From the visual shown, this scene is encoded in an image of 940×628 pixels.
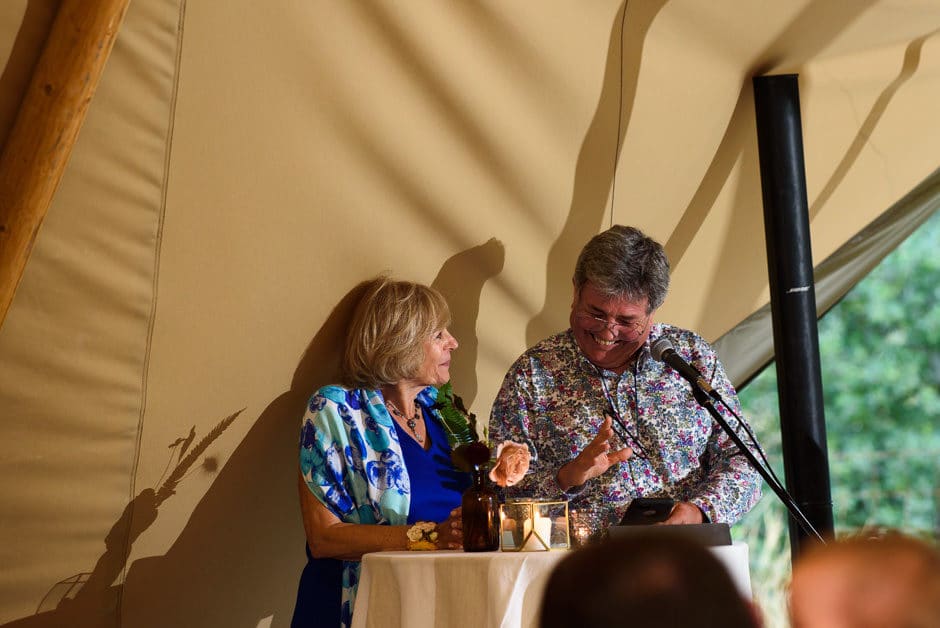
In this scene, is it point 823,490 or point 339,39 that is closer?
point 339,39

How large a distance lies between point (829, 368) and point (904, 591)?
1406cm

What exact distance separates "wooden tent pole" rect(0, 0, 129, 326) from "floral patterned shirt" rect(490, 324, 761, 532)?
1.39 meters

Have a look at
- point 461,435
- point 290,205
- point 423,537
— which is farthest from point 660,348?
point 290,205

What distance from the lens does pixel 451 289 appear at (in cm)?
371

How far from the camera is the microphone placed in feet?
8.77

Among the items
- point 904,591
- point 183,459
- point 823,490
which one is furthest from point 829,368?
point 904,591

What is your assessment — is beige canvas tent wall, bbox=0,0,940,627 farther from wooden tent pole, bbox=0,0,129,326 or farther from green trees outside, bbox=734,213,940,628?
green trees outside, bbox=734,213,940,628

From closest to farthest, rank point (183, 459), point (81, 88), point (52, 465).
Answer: point (81, 88) → point (52, 465) → point (183, 459)

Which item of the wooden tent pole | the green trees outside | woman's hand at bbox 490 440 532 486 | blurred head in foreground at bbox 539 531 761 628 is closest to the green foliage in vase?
woman's hand at bbox 490 440 532 486

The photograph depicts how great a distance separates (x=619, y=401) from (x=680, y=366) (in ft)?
1.47

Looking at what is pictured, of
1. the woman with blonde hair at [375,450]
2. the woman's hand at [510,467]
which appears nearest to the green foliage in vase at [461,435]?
the woman's hand at [510,467]

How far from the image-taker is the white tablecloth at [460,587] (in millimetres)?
2275

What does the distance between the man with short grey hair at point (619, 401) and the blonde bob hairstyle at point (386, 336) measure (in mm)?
381

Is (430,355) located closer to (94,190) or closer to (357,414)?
(357,414)
